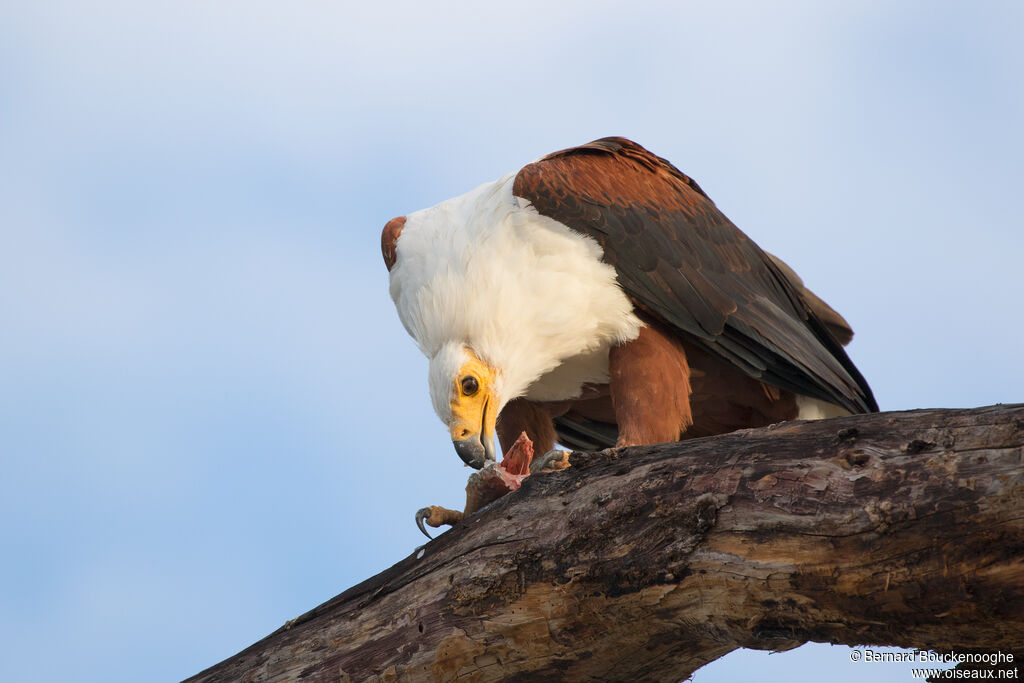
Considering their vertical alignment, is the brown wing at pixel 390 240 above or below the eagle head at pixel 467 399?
above

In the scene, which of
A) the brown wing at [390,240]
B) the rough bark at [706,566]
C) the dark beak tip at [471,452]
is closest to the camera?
the rough bark at [706,566]

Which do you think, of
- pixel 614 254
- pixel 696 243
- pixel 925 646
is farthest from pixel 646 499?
pixel 696 243

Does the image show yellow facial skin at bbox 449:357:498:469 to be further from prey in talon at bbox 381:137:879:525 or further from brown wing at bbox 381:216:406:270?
brown wing at bbox 381:216:406:270

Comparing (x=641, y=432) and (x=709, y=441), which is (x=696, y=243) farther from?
(x=709, y=441)

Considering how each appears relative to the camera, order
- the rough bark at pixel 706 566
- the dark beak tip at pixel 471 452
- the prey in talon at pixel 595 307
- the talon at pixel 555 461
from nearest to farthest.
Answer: the rough bark at pixel 706 566, the talon at pixel 555 461, the dark beak tip at pixel 471 452, the prey in talon at pixel 595 307

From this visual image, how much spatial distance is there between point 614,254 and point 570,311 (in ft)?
1.20

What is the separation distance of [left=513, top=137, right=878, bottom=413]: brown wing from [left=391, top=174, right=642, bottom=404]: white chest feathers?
0.10 metres

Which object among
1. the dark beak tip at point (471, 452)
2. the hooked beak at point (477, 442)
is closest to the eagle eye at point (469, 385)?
the hooked beak at point (477, 442)

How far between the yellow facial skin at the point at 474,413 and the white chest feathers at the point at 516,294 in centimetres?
8

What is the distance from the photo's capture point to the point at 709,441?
3.21 metres

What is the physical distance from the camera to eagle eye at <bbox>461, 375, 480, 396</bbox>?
15.7 feet

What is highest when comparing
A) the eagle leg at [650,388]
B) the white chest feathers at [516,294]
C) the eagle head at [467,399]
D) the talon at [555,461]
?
the white chest feathers at [516,294]

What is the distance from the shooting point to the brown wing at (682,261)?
493 centimetres

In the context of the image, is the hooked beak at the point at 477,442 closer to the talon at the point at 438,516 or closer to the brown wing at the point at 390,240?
the talon at the point at 438,516
